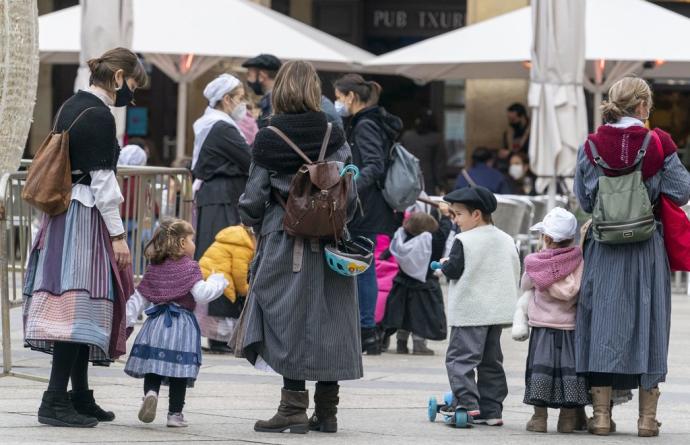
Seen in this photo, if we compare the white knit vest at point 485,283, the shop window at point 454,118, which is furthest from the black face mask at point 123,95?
the shop window at point 454,118

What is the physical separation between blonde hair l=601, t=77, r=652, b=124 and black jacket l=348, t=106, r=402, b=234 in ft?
10.3

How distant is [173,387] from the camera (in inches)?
309

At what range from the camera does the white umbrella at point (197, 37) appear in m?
17.0

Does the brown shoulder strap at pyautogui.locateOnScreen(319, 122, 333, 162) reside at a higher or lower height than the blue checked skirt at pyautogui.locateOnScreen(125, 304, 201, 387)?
higher

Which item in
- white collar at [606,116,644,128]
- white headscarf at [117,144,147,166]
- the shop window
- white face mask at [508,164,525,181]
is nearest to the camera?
white collar at [606,116,644,128]

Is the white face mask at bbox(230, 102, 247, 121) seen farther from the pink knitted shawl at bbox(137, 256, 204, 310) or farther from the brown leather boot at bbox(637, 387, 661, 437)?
the brown leather boot at bbox(637, 387, 661, 437)

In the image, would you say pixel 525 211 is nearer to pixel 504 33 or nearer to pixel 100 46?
pixel 504 33

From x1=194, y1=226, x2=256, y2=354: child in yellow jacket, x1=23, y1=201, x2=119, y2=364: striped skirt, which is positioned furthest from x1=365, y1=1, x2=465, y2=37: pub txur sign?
x1=23, y1=201, x2=119, y2=364: striped skirt

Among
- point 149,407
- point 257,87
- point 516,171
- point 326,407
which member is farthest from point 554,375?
point 516,171

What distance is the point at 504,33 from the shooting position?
18.0 meters

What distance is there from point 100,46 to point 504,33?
6698 mm

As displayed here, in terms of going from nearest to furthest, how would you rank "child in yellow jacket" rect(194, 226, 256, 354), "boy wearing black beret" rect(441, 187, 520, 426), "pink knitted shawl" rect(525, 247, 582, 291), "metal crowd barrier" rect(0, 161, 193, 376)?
"pink knitted shawl" rect(525, 247, 582, 291) → "boy wearing black beret" rect(441, 187, 520, 426) → "metal crowd barrier" rect(0, 161, 193, 376) → "child in yellow jacket" rect(194, 226, 256, 354)

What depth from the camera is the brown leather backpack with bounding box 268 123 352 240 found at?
7531 mm

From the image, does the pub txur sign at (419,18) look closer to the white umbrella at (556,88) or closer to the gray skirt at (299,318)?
the white umbrella at (556,88)
